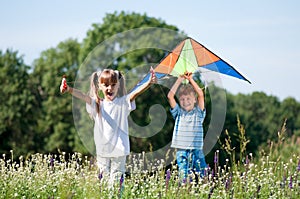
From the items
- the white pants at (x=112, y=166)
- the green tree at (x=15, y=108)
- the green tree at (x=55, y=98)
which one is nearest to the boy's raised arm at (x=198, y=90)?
the white pants at (x=112, y=166)

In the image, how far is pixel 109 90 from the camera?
22.6 feet

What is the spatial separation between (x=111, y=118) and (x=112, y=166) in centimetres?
60

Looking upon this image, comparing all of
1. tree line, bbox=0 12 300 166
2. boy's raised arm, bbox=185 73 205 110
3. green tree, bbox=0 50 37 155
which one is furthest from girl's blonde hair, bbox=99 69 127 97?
green tree, bbox=0 50 37 155

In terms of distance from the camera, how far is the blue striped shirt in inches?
306

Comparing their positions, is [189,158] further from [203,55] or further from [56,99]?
[56,99]

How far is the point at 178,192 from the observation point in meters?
5.74

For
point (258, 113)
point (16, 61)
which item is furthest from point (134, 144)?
point (258, 113)

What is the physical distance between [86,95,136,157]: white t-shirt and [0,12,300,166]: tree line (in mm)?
14007

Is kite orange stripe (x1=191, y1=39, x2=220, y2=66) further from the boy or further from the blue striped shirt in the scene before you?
the blue striped shirt

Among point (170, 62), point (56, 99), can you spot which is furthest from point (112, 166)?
point (56, 99)

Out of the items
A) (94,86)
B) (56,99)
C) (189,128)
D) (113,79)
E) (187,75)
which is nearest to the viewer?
(113,79)

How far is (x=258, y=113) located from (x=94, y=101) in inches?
1606

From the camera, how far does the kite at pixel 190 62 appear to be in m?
7.68

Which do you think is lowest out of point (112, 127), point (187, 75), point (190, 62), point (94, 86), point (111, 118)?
point (112, 127)
